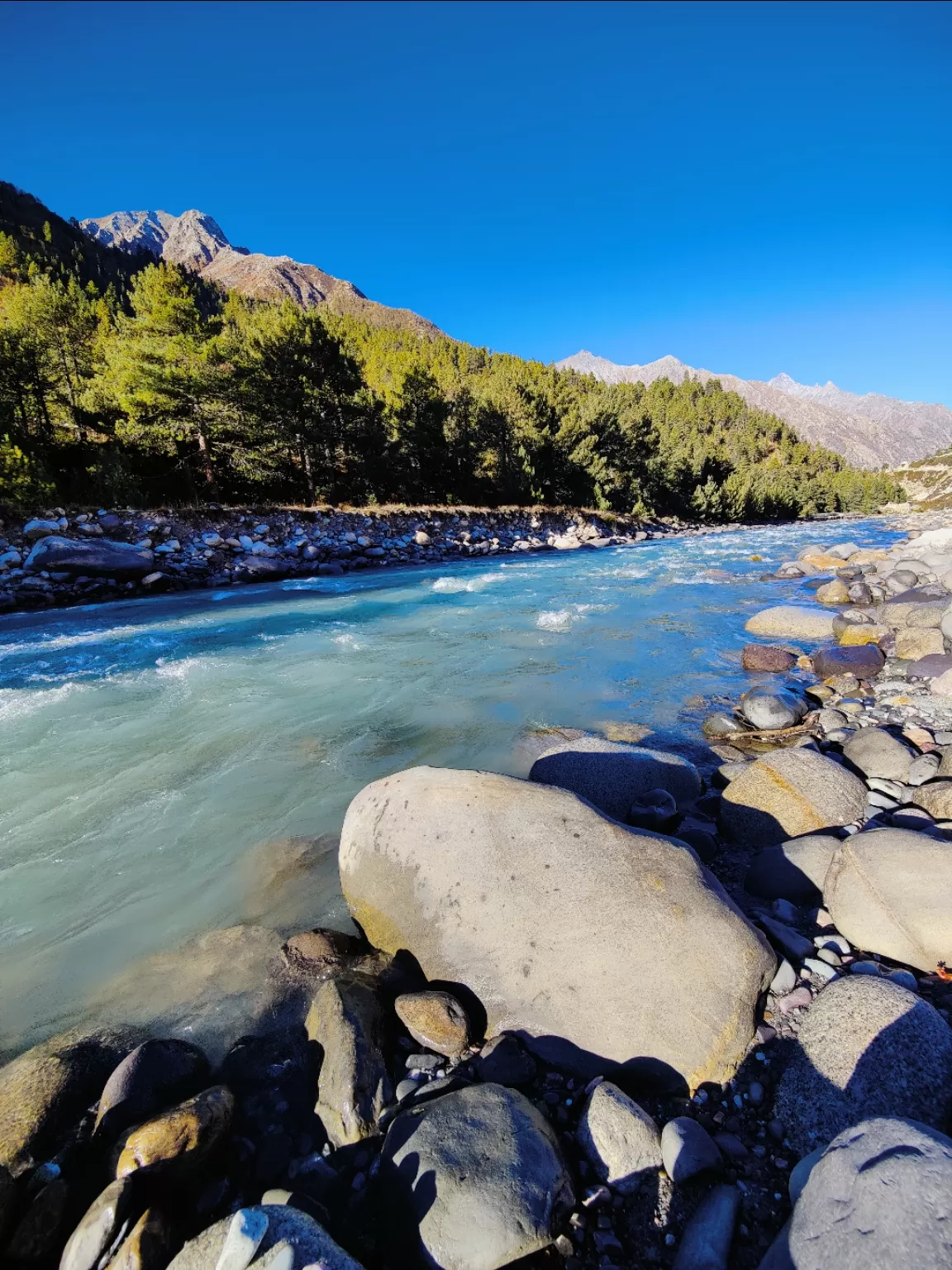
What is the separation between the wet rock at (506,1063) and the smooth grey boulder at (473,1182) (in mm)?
269

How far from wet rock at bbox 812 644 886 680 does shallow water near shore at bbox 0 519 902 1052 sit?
1103mm

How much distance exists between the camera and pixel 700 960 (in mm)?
2646

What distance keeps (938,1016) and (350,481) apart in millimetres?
31661

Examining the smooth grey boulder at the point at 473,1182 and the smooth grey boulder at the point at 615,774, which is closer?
the smooth grey boulder at the point at 473,1182

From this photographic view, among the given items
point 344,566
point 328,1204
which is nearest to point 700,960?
point 328,1204

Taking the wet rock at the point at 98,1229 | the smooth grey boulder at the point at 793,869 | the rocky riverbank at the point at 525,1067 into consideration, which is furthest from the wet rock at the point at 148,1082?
the smooth grey boulder at the point at 793,869

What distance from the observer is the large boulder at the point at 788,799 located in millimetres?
4246

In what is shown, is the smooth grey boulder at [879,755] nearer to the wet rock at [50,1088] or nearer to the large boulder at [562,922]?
the large boulder at [562,922]

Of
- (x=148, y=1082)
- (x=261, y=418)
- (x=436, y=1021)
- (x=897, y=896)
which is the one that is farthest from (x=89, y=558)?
(x=897, y=896)

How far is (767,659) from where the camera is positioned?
8.47m

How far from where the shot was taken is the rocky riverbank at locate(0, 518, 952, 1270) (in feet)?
5.99

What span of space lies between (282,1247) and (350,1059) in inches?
32.9

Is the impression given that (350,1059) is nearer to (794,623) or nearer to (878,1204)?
(878,1204)

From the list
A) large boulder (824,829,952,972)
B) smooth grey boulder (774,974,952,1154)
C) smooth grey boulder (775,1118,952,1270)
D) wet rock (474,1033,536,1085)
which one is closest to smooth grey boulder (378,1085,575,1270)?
wet rock (474,1033,536,1085)
